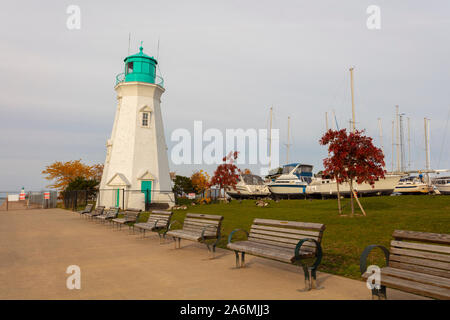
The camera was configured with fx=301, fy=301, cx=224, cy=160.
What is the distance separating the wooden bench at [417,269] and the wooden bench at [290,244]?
109cm

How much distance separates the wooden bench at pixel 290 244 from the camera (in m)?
4.95

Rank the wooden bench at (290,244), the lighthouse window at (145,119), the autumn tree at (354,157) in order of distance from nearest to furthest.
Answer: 1. the wooden bench at (290,244)
2. the autumn tree at (354,157)
3. the lighthouse window at (145,119)

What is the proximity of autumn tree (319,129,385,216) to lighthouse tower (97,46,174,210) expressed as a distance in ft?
54.1


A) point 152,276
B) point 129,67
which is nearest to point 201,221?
point 152,276

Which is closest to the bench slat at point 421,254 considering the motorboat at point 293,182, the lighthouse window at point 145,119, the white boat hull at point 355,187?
the lighthouse window at point 145,119

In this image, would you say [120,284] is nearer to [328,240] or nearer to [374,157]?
[328,240]

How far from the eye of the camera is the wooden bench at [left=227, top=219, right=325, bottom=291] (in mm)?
4949

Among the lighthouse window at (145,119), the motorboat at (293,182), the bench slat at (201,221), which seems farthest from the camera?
the motorboat at (293,182)

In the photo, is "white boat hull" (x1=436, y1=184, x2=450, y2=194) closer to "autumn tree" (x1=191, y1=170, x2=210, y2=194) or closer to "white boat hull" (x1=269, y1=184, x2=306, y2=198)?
"white boat hull" (x1=269, y1=184, x2=306, y2=198)

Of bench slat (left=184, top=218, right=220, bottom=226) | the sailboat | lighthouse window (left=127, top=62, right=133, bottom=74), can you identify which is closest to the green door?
lighthouse window (left=127, top=62, right=133, bottom=74)

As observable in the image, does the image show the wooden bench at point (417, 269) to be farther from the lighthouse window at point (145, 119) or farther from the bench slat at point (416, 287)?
the lighthouse window at point (145, 119)

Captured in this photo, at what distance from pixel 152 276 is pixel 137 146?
22.5 meters
